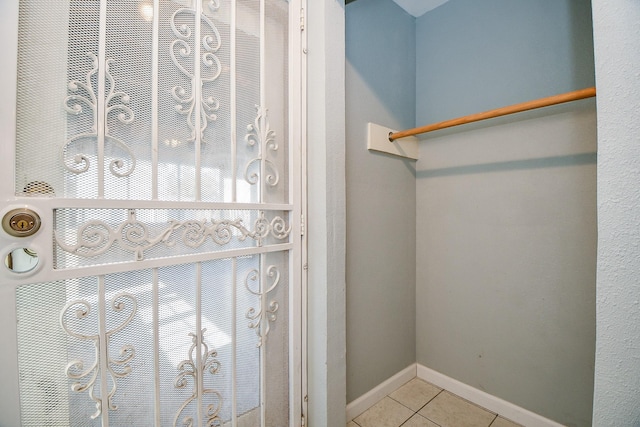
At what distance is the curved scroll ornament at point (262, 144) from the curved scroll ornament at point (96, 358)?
0.58 meters

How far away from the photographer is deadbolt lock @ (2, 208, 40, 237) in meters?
0.60

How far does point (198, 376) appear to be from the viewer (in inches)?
34.8

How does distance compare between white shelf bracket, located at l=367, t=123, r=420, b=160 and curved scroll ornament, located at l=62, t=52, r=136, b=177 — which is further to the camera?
white shelf bracket, located at l=367, t=123, r=420, b=160

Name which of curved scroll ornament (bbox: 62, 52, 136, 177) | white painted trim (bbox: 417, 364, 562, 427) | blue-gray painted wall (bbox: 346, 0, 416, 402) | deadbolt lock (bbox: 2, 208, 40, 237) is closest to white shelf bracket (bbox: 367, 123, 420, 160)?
blue-gray painted wall (bbox: 346, 0, 416, 402)

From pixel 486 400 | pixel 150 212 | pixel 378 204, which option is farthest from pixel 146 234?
pixel 486 400

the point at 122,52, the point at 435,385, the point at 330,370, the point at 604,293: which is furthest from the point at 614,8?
the point at 435,385

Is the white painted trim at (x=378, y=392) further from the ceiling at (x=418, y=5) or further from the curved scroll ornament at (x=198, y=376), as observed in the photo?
the ceiling at (x=418, y=5)

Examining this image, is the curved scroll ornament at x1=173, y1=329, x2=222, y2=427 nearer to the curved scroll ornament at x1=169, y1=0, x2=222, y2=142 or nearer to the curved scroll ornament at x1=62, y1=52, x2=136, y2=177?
the curved scroll ornament at x1=62, y1=52, x2=136, y2=177

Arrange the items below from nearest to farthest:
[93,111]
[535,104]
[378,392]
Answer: [93,111] < [535,104] < [378,392]

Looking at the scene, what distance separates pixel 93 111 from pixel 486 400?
2205mm

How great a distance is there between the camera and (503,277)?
138 centimetres

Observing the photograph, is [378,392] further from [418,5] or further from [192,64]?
[418,5]

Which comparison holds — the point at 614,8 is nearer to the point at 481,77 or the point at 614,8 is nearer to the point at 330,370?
the point at 481,77

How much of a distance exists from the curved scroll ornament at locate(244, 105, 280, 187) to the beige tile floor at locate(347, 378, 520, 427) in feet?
4.43
